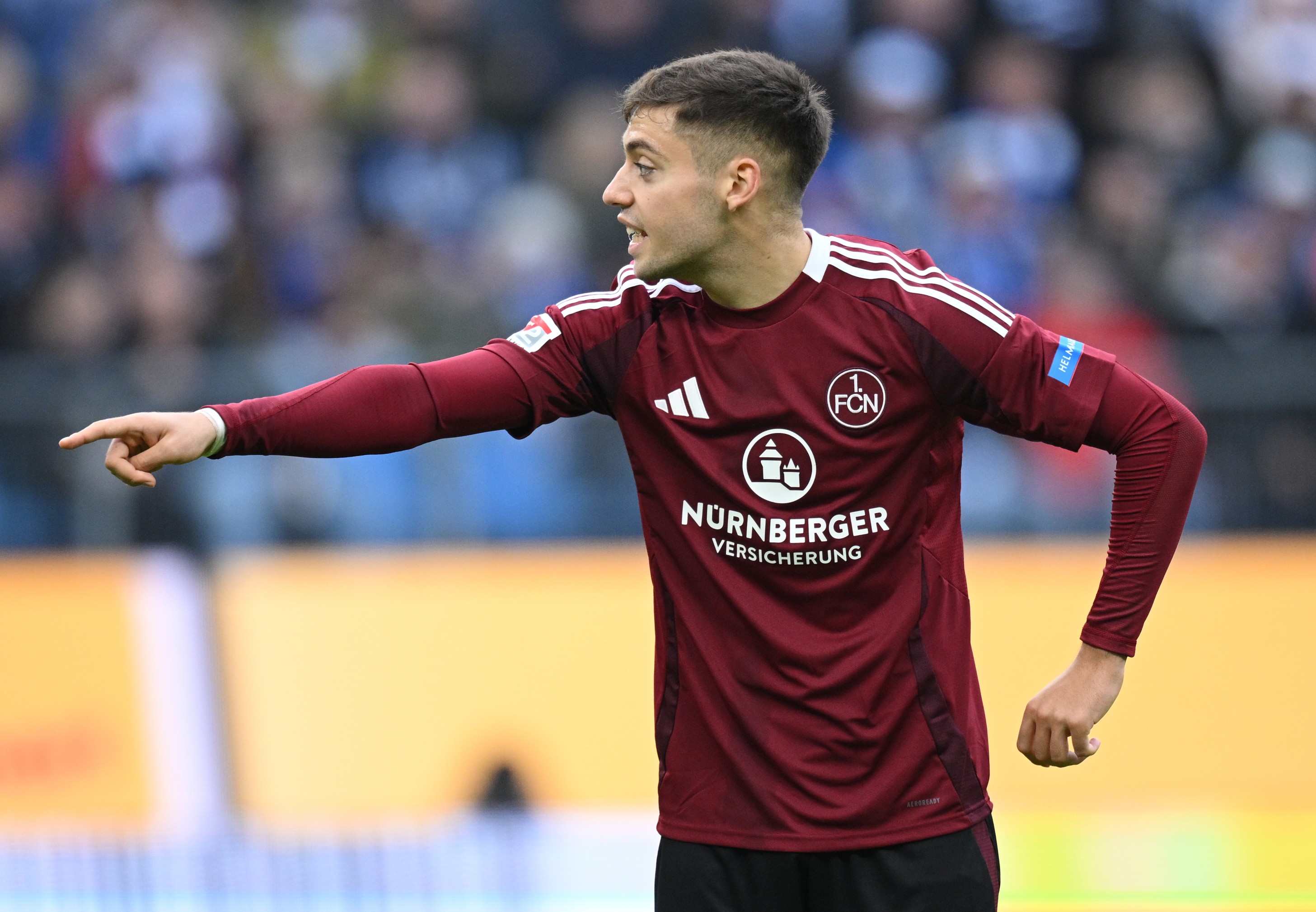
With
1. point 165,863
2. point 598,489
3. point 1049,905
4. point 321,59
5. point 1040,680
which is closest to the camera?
point 1049,905

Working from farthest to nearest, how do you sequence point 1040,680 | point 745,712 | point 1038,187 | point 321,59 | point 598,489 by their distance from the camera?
point 321,59 < point 1038,187 < point 598,489 < point 1040,680 < point 745,712

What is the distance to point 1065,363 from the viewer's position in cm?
325

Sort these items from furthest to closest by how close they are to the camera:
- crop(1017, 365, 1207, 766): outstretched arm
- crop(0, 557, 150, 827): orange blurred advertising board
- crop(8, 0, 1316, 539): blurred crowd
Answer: crop(8, 0, 1316, 539): blurred crowd → crop(0, 557, 150, 827): orange blurred advertising board → crop(1017, 365, 1207, 766): outstretched arm

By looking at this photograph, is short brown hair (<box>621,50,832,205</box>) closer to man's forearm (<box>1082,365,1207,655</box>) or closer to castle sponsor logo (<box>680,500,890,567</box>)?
castle sponsor logo (<box>680,500,890,567</box>)

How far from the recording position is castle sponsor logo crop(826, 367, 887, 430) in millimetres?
3312

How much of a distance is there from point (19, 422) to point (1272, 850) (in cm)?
592

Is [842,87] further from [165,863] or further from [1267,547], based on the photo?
[165,863]

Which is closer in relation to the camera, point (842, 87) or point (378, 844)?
point (378, 844)

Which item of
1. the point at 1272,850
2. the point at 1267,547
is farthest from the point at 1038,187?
the point at 1272,850

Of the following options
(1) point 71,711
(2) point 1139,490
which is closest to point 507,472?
(1) point 71,711

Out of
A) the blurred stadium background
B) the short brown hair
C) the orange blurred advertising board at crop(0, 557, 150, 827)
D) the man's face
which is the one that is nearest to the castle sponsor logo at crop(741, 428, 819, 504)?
the man's face

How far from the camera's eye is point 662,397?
3395mm

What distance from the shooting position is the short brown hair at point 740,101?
3309 millimetres

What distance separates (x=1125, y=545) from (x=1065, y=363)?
0.38m
